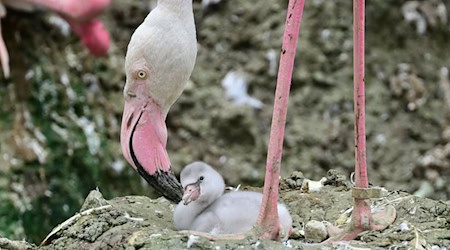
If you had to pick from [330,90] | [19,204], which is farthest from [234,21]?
[19,204]

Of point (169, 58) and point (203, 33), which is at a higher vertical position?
point (203, 33)

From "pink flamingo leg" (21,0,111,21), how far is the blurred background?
0.35 meters

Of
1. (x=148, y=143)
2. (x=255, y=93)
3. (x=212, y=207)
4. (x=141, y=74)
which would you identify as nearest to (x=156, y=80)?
(x=141, y=74)

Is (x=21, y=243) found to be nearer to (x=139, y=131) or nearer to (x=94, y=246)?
(x=94, y=246)

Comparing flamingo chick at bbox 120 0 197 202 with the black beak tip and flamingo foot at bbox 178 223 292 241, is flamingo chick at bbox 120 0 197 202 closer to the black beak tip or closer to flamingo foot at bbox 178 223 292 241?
the black beak tip

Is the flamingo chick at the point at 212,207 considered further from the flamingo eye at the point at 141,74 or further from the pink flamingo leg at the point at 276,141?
the flamingo eye at the point at 141,74

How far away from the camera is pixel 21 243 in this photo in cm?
199

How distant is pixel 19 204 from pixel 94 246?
1641mm

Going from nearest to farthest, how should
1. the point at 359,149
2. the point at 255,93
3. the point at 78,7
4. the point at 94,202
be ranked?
the point at 359,149
the point at 94,202
the point at 78,7
the point at 255,93

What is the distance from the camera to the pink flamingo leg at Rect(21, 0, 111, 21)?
11.4 ft

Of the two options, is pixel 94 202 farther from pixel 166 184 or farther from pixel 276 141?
pixel 276 141

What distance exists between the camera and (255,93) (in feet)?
13.4

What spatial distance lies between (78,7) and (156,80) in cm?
156

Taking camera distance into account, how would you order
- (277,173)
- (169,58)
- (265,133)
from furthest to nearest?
(265,133)
(169,58)
(277,173)
